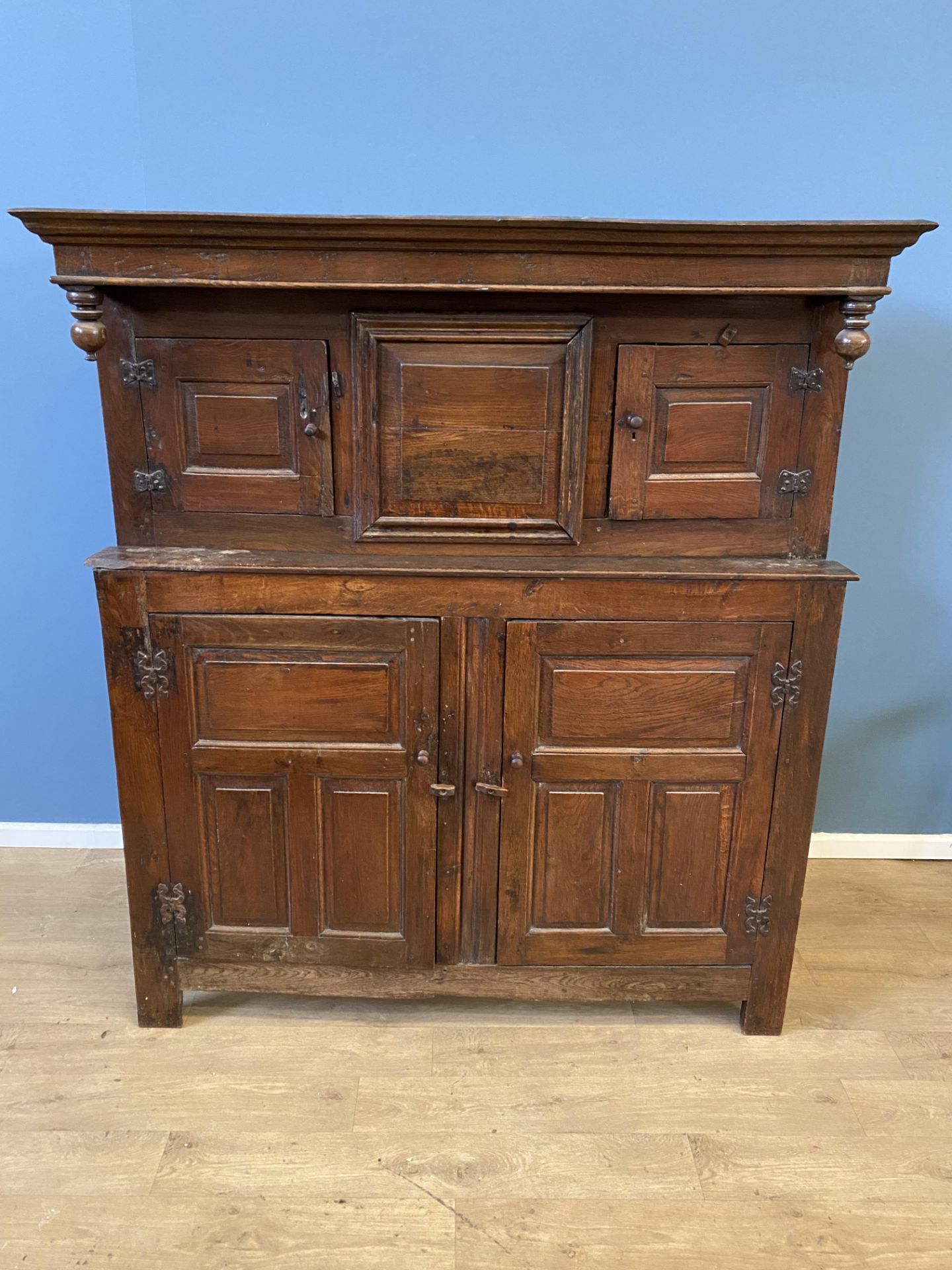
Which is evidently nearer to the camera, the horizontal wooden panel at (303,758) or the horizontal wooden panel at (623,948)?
the horizontal wooden panel at (303,758)

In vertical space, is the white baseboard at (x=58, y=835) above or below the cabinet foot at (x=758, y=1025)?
above

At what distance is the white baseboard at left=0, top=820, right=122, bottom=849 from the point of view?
8.11 feet

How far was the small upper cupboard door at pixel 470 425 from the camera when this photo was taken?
5.08 feet

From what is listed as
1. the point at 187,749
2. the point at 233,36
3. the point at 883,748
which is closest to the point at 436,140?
the point at 233,36

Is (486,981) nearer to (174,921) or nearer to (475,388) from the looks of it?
(174,921)

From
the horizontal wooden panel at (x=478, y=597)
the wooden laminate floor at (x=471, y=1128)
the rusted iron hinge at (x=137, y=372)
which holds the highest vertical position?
the rusted iron hinge at (x=137, y=372)

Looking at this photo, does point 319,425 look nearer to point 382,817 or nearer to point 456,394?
point 456,394

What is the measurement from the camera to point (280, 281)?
58.1 inches

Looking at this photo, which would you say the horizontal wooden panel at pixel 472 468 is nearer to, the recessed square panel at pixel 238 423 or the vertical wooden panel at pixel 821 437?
the recessed square panel at pixel 238 423

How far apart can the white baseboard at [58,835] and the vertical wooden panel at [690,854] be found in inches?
61.1

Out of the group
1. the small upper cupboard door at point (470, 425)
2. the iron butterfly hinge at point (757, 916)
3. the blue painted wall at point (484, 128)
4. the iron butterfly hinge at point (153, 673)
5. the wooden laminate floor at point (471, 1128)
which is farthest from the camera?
the blue painted wall at point (484, 128)

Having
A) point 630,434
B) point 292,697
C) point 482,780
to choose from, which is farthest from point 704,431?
point 292,697

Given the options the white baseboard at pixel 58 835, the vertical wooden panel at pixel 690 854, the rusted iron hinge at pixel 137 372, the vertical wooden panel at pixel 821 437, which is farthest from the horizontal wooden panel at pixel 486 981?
the rusted iron hinge at pixel 137 372

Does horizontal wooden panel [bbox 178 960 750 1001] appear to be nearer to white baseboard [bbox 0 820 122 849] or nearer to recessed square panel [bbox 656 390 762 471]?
white baseboard [bbox 0 820 122 849]
